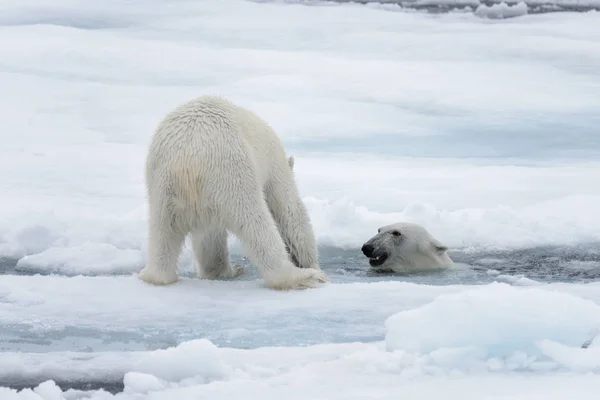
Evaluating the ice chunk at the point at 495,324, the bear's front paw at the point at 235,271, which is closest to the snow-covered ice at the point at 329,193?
the ice chunk at the point at 495,324

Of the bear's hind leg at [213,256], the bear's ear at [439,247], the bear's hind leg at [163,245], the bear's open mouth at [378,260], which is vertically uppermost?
the bear's hind leg at [163,245]

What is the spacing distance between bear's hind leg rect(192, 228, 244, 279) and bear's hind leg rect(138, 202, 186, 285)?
0.52 metres

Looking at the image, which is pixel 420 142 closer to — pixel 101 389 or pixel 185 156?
pixel 185 156

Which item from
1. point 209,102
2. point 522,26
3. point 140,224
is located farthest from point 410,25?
point 209,102

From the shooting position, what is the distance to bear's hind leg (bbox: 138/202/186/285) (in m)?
4.71

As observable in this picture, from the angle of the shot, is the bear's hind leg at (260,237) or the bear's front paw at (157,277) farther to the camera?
the bear's front paw at (157,277)

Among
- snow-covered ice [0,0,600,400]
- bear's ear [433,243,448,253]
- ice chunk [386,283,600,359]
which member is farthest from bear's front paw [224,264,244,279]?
ice chunk [386,283,600,359]

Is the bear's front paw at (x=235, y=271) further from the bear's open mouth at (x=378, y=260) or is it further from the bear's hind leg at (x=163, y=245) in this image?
the bear's open mouth at (x=378, y=260)

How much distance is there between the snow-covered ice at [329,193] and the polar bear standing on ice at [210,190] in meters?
0.16

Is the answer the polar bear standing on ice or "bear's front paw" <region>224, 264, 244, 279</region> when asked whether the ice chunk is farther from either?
"bear's front paw" <region>224, 264, 244, 279</region>

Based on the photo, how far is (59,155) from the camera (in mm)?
9141

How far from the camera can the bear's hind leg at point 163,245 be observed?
4.71 metres

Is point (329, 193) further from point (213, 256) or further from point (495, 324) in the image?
point (495, 324)

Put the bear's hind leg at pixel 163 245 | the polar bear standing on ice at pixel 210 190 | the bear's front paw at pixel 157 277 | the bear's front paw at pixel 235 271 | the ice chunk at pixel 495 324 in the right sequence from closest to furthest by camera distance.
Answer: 1. the ice chunk at pixel 495 324
2. the polar bear standing on ice at pixel 210 190
3. the bear's hind leg at pixel 163 245
4. the bear's front paw at pixel 157 277
5. the bear's front paw at pixel 235 271
